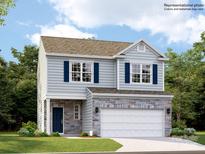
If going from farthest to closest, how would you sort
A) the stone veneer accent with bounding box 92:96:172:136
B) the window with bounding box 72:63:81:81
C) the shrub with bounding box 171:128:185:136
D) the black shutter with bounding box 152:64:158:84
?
the black shutter with bounding box 152:64:158:84 < the window with bounding box 72:63:81:81 < the shrub with bounding box 171:128:185:136 < the stone veneer accent with bounding box 92:96:172:136

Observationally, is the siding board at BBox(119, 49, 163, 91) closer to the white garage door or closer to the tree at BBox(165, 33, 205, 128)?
the white garage door

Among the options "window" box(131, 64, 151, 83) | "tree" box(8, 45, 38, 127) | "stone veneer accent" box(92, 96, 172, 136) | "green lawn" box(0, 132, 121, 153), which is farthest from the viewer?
"tree" box(8, 45, 38, 127)

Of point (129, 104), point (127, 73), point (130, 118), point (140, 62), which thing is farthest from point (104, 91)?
point (140, 62)

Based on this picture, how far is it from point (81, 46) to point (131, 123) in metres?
7.54

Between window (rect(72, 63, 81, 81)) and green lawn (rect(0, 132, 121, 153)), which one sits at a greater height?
window (rect(72, 63, 81, 81))

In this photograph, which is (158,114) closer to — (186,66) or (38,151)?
(38,151)

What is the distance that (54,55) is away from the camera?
108ft

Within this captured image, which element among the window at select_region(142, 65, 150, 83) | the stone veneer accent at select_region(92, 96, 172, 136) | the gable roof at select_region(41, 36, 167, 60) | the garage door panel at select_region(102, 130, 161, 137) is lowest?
the garage door panel at select_region(102, 130, 161, 137)

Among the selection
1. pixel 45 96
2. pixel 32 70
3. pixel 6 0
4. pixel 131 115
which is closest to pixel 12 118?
pixel 32 70

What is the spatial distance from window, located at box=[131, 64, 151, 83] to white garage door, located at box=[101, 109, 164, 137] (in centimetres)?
280

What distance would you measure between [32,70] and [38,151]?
1387 inches

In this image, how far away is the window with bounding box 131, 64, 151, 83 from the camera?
34688 mm

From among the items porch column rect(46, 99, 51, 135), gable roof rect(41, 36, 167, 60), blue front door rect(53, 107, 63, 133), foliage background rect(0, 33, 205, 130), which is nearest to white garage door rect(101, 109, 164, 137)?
blue front door rect(53, 107, 63, 133)

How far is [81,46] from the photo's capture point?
3550cm
